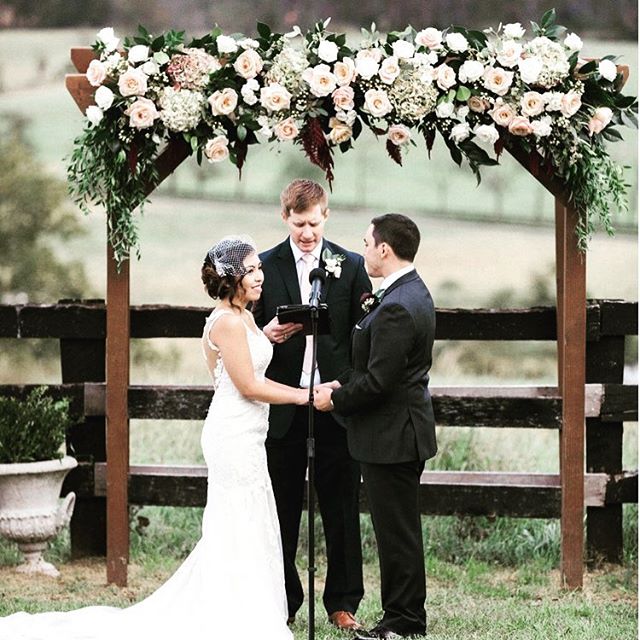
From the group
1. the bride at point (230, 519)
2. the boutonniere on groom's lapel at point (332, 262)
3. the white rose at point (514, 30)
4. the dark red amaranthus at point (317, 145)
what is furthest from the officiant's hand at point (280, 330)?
the white rose at point (514, 30)

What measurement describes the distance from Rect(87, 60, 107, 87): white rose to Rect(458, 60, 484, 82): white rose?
173cm

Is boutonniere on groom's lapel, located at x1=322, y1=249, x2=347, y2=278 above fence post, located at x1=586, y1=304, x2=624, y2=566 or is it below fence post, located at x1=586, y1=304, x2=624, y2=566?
above

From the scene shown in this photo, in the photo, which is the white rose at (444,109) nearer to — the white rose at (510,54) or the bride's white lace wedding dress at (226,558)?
the white rose at (510,54)

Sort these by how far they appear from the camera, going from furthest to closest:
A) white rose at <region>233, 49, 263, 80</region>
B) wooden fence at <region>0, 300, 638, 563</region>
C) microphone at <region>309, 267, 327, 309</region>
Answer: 1. wooden fence at <region>0, 300, 638, 563</region>
2. white rose at <region>233, 49, 263, 80</region>
3. microphone at <region>309, 267, 327, 309</region>

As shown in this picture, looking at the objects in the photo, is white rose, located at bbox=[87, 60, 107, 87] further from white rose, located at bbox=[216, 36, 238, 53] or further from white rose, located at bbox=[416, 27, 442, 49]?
white rose, located at bbox=[416, 27, 442, 49]

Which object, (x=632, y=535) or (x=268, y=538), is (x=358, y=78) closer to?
(x=268, y=538)

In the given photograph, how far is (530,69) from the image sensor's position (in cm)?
588

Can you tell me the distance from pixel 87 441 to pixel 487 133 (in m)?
3.09

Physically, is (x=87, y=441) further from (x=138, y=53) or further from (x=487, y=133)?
(x=487, y=133)

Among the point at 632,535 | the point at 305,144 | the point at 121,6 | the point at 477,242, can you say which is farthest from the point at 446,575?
the point at 121,6

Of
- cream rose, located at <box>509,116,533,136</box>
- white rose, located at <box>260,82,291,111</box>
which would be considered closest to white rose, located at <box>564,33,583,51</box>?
cream rose, located at <box>509,116,533,136</box>

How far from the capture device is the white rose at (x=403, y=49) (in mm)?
5867

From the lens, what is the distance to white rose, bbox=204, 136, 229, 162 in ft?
19.5

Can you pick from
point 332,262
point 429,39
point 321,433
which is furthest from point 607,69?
point 321,433
